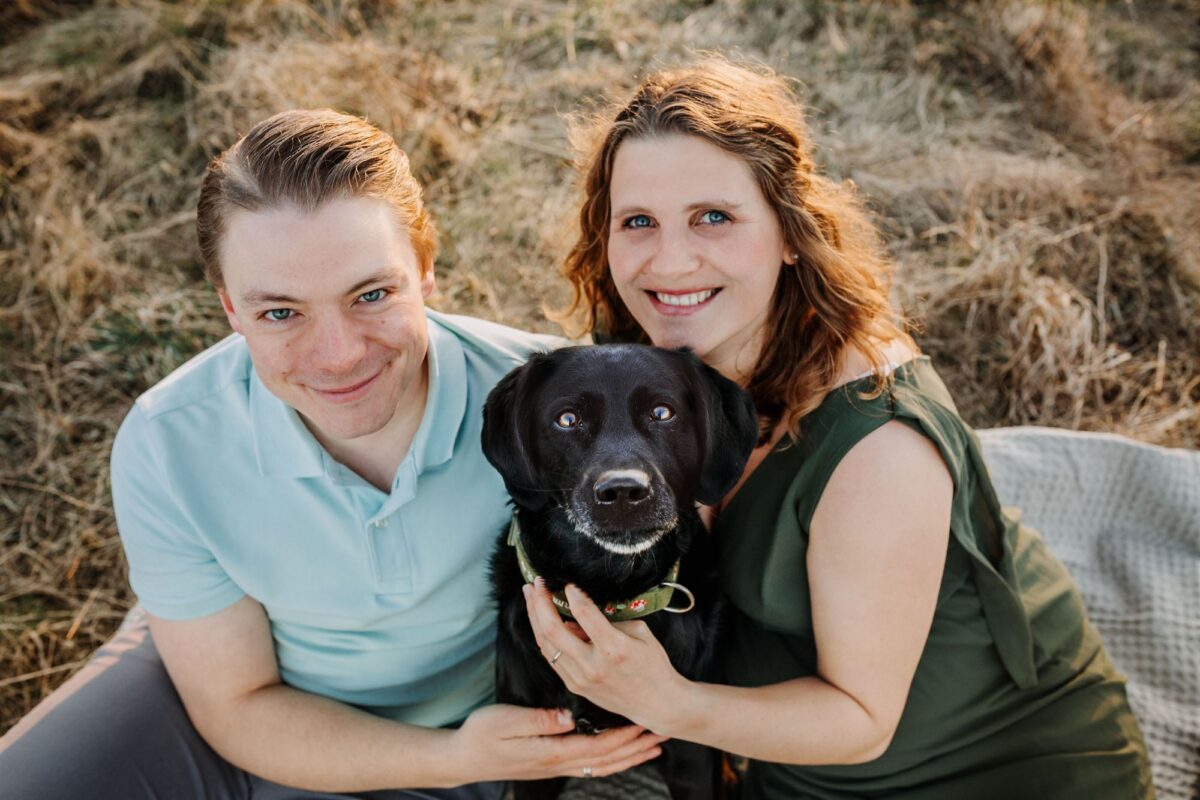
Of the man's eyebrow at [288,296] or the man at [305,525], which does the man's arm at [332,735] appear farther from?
the man's eyebrow at [288,296]

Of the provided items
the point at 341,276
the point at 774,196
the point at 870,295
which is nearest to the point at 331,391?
the point at 341,276

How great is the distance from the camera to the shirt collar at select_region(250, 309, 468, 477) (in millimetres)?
1903

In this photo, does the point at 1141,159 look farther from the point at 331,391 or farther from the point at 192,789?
the point at 192,789

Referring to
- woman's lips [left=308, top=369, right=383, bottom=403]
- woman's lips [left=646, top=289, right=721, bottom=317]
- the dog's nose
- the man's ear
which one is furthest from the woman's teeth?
the man's ear

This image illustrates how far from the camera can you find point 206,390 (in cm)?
200

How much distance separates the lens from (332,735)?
2.02 metres

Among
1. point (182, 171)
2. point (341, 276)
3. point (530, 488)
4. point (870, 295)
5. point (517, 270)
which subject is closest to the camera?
point (341, 276)

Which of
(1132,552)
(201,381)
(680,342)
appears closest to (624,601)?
(680,342)

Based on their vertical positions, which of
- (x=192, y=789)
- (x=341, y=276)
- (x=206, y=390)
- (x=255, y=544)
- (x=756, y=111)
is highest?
(x=756, y=111)

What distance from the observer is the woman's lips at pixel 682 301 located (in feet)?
6.54

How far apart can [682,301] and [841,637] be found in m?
0.78

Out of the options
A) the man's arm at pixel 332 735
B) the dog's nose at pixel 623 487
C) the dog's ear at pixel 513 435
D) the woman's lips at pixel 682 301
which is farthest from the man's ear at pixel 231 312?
the woman's lips at pixel 682 301

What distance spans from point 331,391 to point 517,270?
2.26 meters

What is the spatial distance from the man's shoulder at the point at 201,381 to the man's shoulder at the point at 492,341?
45cm
